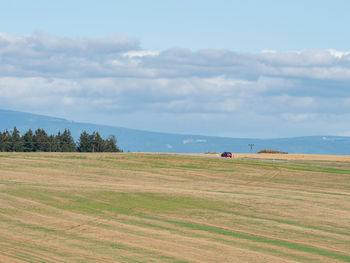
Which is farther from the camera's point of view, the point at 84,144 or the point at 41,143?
the point at 84,144

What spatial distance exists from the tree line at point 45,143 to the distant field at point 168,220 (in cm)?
8234

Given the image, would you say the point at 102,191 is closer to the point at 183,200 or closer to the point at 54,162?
the point at 183,200

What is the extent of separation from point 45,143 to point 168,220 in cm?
11723

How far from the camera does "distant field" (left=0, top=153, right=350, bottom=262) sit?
26578 millimetres

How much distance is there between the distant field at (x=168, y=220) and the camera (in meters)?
26.6

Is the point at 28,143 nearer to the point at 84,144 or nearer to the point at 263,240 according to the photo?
the point at 84,144

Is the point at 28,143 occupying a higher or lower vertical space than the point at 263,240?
higher

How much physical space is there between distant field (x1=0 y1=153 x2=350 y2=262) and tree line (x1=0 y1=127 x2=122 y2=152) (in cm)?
8234

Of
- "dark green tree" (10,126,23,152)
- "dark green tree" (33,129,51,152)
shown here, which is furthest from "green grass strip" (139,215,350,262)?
"dark green tree" (33,129,51,152)

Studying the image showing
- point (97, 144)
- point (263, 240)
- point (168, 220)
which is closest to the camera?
point (263, 240)

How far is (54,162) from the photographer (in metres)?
75.9

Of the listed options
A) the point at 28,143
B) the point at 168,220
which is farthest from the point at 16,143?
the point at 168,220

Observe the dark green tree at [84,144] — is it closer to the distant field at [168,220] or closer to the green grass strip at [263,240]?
the distant field at [168,220]

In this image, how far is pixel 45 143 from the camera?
148 meters
